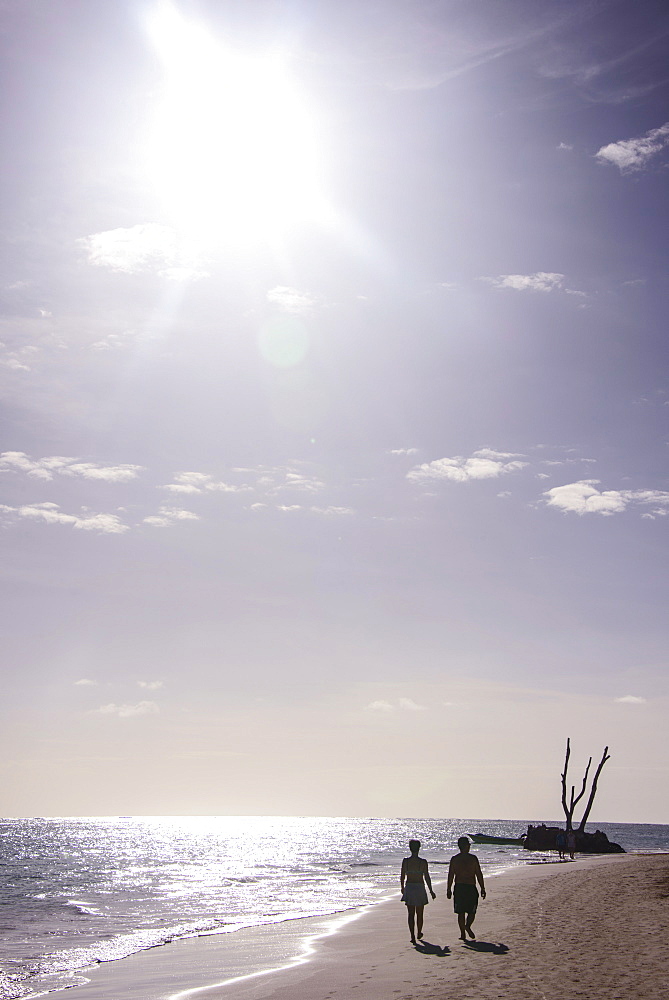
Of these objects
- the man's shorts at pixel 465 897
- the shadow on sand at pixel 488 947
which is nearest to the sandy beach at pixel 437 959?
the shadow on sand at pixel 488 947

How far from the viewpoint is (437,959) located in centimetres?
1428

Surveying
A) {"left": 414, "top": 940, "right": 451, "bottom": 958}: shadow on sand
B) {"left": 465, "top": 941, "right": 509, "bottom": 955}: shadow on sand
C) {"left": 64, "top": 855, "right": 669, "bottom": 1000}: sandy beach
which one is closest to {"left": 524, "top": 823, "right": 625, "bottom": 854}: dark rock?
{"left": 64, "top": 855, "right": 669, "bottom": 1000}: sandy beach

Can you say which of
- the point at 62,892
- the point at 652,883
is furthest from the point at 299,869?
the point at 652,883

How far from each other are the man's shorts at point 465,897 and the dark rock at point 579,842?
5308 centimetres

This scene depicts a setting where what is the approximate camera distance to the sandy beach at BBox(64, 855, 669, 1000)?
1162cm

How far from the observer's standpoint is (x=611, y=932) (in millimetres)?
16188

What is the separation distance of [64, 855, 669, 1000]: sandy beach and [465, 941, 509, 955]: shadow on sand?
0.08 ft

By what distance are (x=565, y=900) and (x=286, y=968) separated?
35.9 ft

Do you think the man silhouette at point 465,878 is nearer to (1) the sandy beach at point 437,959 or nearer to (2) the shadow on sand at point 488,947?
(2) the shadow on sand at point 488,947

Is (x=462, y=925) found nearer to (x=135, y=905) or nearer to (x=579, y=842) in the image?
(x=135, y=905)

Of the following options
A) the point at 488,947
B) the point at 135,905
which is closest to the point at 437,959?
the point at 488,947

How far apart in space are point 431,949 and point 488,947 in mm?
1246

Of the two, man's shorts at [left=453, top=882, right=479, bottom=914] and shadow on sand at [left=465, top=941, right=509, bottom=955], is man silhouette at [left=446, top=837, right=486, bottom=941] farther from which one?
shadow on sand at [left=465, top=941, right=509, bottom=955]

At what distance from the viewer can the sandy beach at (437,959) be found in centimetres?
1162
